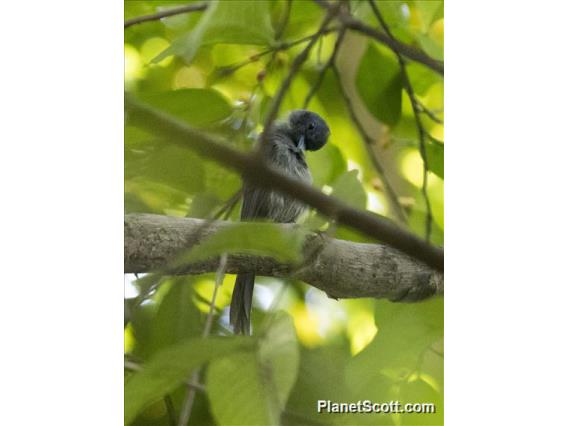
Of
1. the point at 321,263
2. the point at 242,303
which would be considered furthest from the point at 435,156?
the point at 242,303

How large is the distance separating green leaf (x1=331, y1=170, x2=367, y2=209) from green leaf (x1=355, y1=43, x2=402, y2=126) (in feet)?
0.47

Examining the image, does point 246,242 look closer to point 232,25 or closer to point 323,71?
point 232,25

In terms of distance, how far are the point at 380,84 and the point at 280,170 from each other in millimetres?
243

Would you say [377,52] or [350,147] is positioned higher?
[377,52]

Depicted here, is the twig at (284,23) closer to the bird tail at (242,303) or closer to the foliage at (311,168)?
the foliage at (311,168)

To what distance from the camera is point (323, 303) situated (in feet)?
4.38

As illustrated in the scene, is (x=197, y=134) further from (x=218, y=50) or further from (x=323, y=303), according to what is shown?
(x=323, y=303)

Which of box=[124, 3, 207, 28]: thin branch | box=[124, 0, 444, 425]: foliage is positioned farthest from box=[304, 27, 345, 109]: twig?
box=[124, 3, 207, 28]: thin branch

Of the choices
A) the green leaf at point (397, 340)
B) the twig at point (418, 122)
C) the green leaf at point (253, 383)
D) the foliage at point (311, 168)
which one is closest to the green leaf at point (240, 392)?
the green leaf at point (253, 383)

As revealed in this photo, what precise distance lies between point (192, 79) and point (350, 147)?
308 mm

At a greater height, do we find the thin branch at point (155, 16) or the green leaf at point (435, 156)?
the thin branch at point (155, 16)

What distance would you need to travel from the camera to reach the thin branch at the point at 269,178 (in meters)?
1.06

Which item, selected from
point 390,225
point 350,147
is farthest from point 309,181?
point 390,225

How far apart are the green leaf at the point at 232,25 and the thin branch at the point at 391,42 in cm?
15
